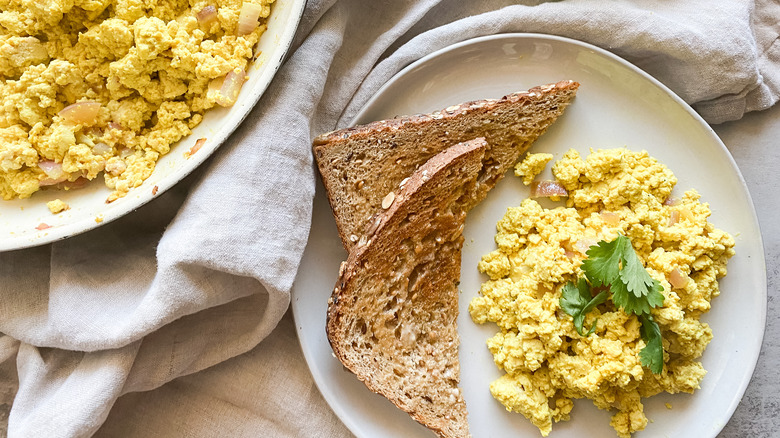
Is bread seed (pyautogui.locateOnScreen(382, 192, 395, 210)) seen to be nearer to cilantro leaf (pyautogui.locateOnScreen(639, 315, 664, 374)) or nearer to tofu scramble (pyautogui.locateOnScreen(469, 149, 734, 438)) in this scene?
tofu scramble (pyautogui.locateOnScreen(469, 149, 734, 438))

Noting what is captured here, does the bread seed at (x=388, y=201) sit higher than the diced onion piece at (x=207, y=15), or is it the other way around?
the diced onion piece at (x=207, y=15)

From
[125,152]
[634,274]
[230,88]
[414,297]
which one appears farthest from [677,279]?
[125,152]

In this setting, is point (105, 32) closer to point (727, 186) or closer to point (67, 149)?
point (67, 149)

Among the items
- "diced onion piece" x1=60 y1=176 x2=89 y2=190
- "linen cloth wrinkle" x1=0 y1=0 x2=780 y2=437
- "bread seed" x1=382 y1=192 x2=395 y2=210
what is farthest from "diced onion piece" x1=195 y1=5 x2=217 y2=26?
"bread seed" x1=382 y1=192 x2=395 y2=210

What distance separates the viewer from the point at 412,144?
2.35 meters

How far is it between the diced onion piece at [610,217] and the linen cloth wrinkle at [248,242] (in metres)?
0.64

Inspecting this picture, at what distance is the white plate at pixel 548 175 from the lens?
237cm

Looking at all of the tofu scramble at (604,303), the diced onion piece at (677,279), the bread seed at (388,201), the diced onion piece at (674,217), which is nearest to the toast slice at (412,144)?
the bread seed at (388,201)

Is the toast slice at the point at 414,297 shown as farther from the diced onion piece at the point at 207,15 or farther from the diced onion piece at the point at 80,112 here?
the diced onion piece at the point at 80,112

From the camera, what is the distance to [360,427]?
2.37 metres

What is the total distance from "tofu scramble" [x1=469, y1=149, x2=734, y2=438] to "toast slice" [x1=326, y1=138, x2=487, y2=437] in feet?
0.51

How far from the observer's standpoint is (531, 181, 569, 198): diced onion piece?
2400mm

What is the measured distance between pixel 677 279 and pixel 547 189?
0.57 metres

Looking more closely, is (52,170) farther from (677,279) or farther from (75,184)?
(677,279)
